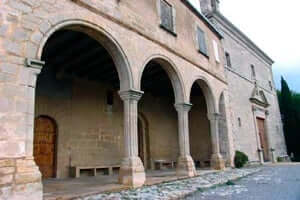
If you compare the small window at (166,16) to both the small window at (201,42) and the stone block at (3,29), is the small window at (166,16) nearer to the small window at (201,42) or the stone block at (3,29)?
the small window at (201,42)

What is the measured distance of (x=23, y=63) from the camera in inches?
146

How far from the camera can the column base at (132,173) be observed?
5.27m

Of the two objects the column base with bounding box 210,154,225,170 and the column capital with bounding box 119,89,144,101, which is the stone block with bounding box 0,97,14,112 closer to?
the column capital with bounding box 119,89,144,101

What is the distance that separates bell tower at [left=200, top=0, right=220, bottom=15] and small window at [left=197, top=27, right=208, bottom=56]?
3184 mm

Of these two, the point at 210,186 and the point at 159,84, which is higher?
the point at 159,84

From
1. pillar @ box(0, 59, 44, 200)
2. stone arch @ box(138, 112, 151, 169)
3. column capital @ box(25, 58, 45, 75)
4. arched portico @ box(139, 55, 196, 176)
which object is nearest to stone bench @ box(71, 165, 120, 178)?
stone arch @ box(138, 112, 151, 169)

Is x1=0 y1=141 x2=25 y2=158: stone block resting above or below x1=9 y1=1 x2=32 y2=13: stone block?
below

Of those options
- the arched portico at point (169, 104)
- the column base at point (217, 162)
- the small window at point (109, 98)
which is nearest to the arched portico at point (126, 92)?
the arched portico at point (169, 104)

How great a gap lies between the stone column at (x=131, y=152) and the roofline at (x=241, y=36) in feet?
29.5

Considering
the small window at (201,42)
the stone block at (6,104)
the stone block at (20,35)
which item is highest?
the small window at (201,42)

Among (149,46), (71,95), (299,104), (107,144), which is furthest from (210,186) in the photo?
(299,104)

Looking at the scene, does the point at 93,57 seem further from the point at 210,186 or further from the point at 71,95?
the point at 210,186

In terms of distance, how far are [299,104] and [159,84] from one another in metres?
17.3

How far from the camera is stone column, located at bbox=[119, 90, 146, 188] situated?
5.32m
